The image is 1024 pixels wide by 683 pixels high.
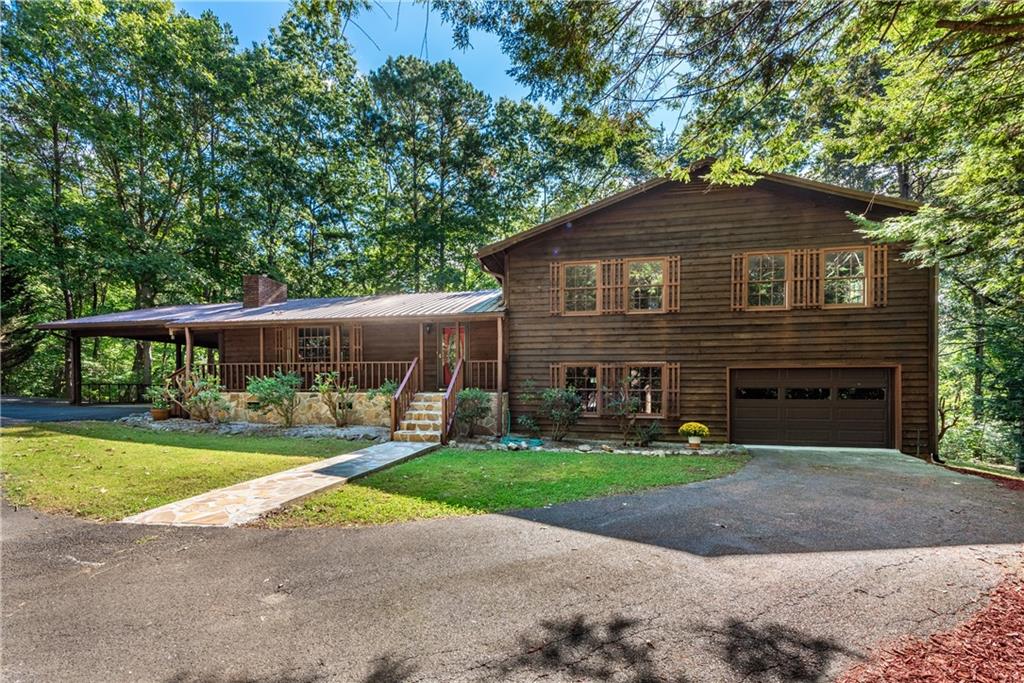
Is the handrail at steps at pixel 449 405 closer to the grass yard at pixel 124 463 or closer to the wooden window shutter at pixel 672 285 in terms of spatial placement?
the grass yard at pixel 124 463

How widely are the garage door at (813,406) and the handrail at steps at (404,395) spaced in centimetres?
813

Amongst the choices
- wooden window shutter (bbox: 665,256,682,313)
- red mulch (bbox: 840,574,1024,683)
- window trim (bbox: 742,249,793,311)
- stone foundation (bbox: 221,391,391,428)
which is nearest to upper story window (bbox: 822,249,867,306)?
window trim (bbox: 742,249,793,311)

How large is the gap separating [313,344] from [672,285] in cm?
1135

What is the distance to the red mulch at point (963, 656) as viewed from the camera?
7.75 ft

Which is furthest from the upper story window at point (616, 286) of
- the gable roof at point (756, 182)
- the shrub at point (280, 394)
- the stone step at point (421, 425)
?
the shrub at point (280, 394)

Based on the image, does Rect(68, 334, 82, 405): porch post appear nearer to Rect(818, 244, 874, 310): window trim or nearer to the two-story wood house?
the two-story wood house

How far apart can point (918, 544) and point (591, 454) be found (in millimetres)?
5515

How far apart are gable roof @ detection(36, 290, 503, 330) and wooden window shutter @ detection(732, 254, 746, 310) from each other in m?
5.83

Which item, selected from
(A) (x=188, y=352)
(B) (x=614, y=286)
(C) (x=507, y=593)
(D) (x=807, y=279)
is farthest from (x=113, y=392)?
(D) (x=807, y=279)

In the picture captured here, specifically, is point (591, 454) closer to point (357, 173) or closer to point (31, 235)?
point (357, 173)

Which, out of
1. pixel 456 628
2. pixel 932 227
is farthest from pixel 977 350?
pixel 456 628

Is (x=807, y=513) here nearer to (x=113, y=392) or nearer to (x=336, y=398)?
(x=336, y=398)

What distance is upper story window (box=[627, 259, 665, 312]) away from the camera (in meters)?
11.0

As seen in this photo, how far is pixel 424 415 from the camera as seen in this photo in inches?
415
